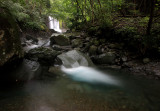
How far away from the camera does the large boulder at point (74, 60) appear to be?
5.32 metres

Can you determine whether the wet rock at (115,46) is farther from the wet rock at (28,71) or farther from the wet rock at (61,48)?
the wet rock at (28,71)

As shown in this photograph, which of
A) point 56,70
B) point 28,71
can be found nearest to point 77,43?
point 56,70

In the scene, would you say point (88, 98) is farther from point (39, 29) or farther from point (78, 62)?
point (39, 29)

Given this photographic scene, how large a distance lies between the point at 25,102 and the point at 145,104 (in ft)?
9.39

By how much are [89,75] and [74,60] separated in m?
1.39

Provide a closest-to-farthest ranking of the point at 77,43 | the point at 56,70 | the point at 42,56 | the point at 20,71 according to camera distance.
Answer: the point at 20,71
the point at 56,70
the point at 42,56
the point at 77,43

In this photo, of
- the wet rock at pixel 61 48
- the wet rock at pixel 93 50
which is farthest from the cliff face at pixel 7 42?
the wet rock at pixel 93 50

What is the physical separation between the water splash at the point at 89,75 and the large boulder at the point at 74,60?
0.25 m

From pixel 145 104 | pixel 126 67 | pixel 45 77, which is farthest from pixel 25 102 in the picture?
pixel 126 67

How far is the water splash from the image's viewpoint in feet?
13.0

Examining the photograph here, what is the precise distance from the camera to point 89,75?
4535 millimetres

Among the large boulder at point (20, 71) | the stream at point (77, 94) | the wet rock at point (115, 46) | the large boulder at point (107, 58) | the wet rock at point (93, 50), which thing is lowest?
the stream at point (77, 94)

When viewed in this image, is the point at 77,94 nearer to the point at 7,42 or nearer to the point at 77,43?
the point at 7,42

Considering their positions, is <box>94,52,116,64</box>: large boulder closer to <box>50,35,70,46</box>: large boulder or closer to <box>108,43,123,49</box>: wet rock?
<box>108,43,123,49</box>: wet rock
